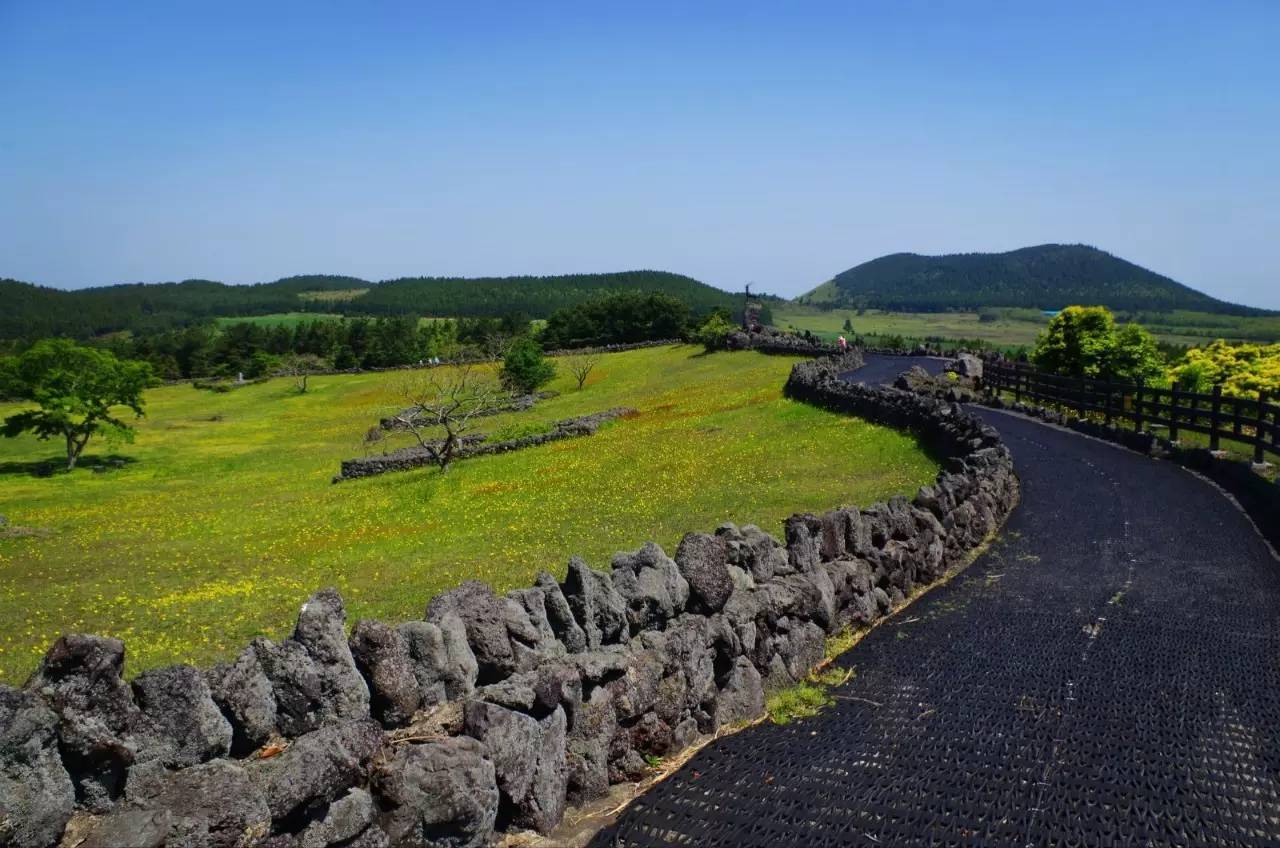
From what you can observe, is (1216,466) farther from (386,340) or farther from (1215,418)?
(386,340)

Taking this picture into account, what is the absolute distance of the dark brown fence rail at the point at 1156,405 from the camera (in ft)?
74.6

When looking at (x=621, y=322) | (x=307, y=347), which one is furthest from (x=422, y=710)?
(x=307, y=347)

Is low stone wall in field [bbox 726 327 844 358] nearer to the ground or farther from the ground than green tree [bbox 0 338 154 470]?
farther from the ground

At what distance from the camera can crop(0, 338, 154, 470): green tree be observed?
47.7 m

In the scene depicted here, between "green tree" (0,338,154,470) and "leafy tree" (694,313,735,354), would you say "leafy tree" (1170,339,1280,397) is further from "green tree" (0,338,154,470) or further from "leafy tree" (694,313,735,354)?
"green tree" (0,338,154,470)

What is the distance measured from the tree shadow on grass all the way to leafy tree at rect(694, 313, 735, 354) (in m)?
46.2

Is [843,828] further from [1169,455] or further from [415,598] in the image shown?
[1169,455]

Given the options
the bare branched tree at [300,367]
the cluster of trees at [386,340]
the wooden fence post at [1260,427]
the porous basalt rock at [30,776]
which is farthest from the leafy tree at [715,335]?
the porous basalt rock at [30,776]

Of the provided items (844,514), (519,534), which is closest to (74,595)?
(519,534)

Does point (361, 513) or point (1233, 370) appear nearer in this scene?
point (361, 513)

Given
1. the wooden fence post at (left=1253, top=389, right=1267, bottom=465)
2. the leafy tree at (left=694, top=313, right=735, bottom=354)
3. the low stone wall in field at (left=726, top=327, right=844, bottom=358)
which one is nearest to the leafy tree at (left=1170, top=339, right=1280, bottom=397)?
the wooden fence post at (left=1253, top=389, right=1267, bottom=465)

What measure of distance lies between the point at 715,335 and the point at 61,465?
5025 centimetres

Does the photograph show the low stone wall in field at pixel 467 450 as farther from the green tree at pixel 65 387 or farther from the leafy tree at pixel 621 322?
the leafy tree at pixel 621 322

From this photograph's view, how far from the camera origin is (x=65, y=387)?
159 ft
